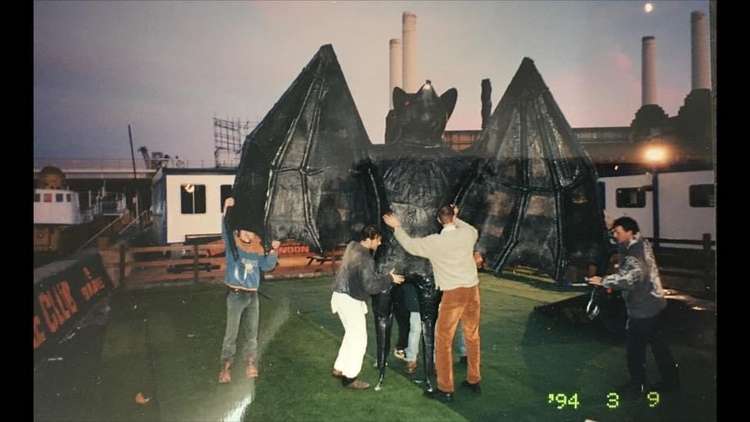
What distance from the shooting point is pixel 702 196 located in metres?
3.11

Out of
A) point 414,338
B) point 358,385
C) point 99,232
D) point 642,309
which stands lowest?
point 358,385

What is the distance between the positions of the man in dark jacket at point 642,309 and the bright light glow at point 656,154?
1.56 metres

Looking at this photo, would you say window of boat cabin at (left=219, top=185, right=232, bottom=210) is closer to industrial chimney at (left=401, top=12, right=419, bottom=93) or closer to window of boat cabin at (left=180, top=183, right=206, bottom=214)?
window of boat cabin at (left=180, top=183, right=206, bottom=214)

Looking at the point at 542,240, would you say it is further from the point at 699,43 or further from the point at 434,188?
the point at 699,43

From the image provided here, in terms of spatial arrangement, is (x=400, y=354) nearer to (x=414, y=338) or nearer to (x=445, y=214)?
(x=414, y=338)

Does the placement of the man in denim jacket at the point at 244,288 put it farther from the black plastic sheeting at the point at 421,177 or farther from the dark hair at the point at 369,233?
the dark hair at the point at 369,233

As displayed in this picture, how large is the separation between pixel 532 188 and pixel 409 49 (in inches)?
51.2

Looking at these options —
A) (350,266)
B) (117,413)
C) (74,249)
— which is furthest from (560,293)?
(74,249)

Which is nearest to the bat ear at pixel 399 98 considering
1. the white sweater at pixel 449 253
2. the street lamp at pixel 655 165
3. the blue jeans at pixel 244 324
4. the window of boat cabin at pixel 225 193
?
the white sweater at pixel 449 253

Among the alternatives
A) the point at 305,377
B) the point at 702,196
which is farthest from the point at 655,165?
the point at 305,377

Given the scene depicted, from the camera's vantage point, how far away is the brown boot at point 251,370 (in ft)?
8.39

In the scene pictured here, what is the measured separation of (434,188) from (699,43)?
7.10ft

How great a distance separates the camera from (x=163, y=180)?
2650mm
